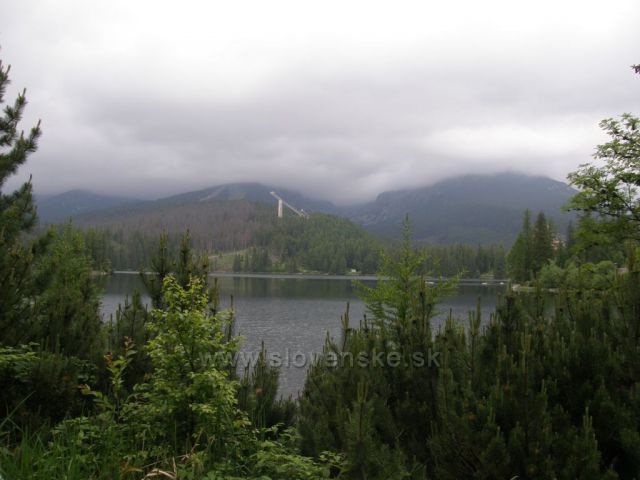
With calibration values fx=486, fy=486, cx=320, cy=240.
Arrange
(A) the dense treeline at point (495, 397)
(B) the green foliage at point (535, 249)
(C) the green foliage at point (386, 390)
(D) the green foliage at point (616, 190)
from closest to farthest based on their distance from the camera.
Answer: (A) the dense treeline at point (495, 397)
(C) the green foliage at point (386, 390)
(D) the green foliage at point (616, 190)
(B) the green foliage at point (535, 249)

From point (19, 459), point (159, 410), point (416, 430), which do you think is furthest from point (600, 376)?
point (19, 459)

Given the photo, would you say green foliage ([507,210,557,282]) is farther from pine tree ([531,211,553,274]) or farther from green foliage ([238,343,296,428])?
green foliage ([238,343,296,428])

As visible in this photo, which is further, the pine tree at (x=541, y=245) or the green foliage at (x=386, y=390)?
the pine tree at (x=541, y=245)

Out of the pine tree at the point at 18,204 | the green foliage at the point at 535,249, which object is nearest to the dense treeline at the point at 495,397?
the pine tree at the point at 18,204

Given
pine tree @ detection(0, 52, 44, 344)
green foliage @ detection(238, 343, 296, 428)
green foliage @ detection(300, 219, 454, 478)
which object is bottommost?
green foliage @ detection(238, 343, 296, 428)

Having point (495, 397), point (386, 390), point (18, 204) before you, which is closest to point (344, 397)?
point (386, 390)

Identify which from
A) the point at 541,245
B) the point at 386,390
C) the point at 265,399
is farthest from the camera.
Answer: the point at 541,245

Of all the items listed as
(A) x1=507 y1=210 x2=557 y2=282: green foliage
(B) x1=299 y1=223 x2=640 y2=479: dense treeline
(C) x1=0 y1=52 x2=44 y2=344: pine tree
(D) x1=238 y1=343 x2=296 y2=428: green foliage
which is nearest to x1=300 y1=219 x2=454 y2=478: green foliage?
(B) x1=299 y1=223 x2=640 y2=479: dense treeline

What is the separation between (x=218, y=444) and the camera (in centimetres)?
521

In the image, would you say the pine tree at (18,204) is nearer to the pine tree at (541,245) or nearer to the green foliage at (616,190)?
the green foliage at (616,190)

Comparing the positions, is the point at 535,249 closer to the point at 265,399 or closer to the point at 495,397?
the point at 265,399

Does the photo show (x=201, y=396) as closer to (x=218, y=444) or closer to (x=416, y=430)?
(x=218, y=444)

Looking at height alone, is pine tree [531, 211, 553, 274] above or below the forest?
above

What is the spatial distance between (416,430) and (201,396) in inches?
105
